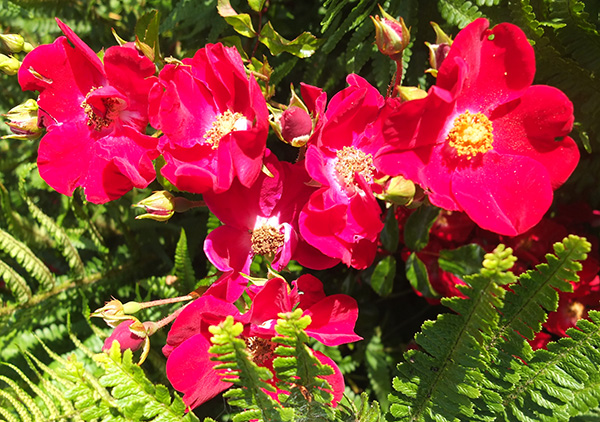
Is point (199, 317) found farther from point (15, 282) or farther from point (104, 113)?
point (15, 282)

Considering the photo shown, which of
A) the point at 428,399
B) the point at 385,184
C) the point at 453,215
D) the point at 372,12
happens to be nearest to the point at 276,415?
the point at 428,399

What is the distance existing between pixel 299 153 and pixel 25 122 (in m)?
0.41

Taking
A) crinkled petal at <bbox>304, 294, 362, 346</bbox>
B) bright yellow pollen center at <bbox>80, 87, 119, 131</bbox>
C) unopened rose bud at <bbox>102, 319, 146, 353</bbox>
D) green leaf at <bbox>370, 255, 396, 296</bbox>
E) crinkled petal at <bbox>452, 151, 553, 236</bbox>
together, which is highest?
bright yellow pollen center at <bbox>80, 87, 119, 131</bbox>

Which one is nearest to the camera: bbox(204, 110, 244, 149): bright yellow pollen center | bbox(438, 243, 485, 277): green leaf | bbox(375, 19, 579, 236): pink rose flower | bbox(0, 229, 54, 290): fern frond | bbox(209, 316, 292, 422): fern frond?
bbox(209, 316, 292, 422): fern frond

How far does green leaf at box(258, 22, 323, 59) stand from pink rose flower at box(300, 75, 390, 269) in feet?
0.56

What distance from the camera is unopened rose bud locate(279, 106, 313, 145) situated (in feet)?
2.06

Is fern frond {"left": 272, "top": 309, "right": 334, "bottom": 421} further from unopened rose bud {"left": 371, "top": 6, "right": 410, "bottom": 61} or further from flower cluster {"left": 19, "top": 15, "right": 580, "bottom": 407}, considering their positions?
unopened rose bud {"left": 371, "top": 6, "right": 410, "bottom": 61}

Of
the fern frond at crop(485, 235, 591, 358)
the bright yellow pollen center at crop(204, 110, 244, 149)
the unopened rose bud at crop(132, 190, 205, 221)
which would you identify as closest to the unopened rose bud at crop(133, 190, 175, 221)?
the unopened rose bud at crop(132, 190, 205, 221)

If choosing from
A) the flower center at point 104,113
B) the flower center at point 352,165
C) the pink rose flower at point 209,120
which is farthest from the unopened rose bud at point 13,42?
the flower center at point 352,165

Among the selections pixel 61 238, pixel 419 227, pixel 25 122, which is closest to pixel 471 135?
pixel 419 227

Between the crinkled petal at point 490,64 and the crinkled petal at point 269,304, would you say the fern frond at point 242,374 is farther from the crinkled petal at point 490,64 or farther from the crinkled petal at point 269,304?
the crinkled petal at point 490,64

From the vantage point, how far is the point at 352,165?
71cm

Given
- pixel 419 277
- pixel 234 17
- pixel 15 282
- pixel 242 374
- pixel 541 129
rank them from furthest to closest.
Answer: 1. pixel 15 282
2. pixel 419 277
3. pixel 234 17
4. pixel 541 129
5. pixel 242 374

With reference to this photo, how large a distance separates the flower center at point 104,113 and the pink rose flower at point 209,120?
112 mm
